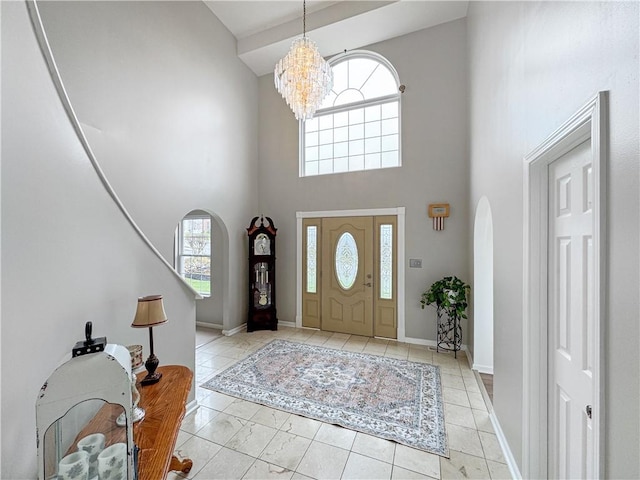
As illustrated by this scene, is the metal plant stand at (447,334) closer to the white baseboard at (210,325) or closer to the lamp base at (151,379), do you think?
the lamp base at (151,379)

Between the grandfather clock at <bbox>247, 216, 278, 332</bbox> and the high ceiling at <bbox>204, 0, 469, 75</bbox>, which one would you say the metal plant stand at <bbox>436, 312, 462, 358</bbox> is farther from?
the high ceiling at <bbox>204, 0, 469, 75</bbox>

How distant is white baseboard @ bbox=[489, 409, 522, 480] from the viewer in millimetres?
1810

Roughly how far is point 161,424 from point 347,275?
3.65 m

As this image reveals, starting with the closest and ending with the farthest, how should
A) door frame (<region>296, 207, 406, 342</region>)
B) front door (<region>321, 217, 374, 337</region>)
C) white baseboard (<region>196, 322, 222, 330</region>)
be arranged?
door frame (<region>296, 207, 406, 342</region>), front door (<region>321, 217, 374, 337</region>), white baseboard (<region>196, 322, 222, 330</region>)

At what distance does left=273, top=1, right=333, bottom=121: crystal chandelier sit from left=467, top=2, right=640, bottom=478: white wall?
70.6 inches

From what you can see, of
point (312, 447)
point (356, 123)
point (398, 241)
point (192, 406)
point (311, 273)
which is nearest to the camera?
point (312, 447)

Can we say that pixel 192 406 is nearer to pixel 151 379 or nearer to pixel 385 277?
pixel 151 379

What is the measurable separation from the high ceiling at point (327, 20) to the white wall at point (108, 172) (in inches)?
17.4

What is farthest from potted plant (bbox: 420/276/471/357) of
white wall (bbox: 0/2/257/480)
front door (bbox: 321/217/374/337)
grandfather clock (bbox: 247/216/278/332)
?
white wall (bbox: 0/2/257/480)

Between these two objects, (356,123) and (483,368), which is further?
(356,123)

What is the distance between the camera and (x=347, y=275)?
15.7ft

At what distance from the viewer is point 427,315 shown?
4.24 meters

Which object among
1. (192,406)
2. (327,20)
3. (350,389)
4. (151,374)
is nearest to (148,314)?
(151,374)

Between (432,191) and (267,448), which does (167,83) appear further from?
(267,448)
